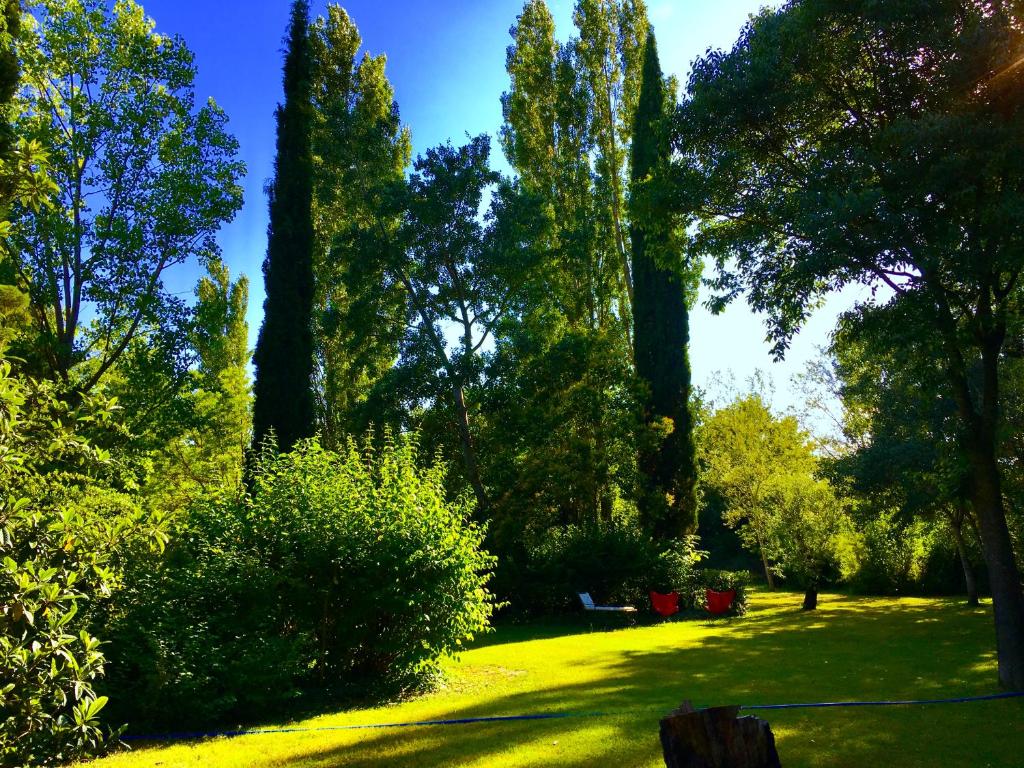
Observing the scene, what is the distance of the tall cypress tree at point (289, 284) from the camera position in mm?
18047

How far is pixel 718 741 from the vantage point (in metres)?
2.92

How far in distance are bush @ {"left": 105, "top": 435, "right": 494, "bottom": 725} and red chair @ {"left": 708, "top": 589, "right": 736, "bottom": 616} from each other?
1088 centimetres

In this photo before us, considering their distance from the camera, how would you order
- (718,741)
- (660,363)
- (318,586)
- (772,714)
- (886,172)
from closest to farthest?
(718,741) → (772,714) → (886,172) → (318,586) → (660,363)

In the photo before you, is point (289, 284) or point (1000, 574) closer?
point (1000, 574)

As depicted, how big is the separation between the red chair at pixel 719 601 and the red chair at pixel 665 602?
3.65 ft

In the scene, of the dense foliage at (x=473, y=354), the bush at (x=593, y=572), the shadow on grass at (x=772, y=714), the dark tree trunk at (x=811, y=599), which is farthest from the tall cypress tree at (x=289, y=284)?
the dark tree trunk at (x=811, y=599)

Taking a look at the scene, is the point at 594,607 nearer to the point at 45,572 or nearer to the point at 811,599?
the point at 811,599

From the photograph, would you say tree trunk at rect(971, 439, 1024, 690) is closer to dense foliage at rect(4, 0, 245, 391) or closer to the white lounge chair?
the white lounge chair

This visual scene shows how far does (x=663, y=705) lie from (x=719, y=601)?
39.0 ft

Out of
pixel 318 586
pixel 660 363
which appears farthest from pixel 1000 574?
pixel 660 363

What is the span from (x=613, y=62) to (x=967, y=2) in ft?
58.6

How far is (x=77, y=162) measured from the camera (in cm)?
1650

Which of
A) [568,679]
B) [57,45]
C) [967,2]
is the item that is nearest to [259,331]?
[57,45]

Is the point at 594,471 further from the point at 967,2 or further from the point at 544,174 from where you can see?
the point at 967,2
